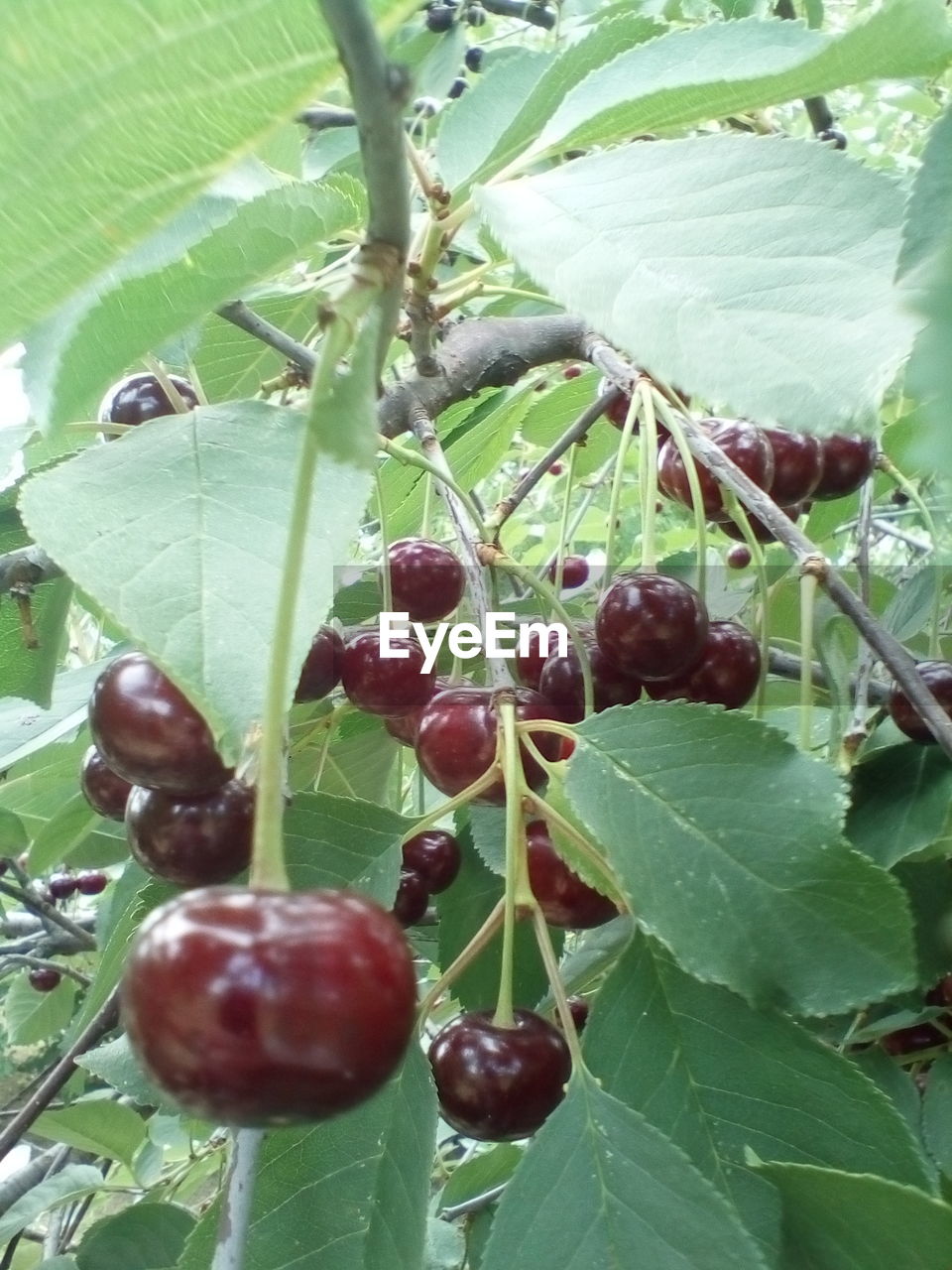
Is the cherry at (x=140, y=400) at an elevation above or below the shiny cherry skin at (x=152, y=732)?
above

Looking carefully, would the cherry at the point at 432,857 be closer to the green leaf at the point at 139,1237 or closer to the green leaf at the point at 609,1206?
the green leaf at the point at 609,1206

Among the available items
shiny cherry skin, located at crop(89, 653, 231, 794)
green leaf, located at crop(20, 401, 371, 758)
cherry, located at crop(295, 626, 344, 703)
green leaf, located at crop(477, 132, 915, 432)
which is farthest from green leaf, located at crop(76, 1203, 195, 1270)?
green leaf, located at crop(477, 132, 915, 432)

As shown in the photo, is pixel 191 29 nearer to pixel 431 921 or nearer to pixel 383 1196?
pixel 383 1196

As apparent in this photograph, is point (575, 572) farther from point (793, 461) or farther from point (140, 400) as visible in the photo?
point (140, 400)

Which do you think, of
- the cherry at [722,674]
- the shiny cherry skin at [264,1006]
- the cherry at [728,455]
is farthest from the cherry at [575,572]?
the shiny cherry skin at [264,1006]

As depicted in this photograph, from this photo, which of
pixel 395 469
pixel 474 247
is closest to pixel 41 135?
pixel 395 469

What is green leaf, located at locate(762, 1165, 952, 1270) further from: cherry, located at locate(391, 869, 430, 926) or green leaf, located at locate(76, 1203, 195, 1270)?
green leaf, located at locate(76, 1203, 195, 1270)
